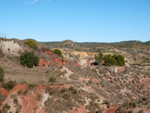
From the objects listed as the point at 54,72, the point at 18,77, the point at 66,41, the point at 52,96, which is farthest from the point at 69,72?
the point at 66,41

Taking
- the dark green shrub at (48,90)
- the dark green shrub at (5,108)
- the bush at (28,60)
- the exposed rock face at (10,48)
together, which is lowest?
the dark green shrub at (5,108)

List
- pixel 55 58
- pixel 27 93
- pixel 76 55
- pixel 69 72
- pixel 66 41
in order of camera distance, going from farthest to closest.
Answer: pixel 66 41 < pixel 76 55 < pixel 55 58 < pixel 69 72 < pixel 27 93

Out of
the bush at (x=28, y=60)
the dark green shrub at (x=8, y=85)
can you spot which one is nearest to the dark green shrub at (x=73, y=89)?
the dark green shrub at (x=8, y=85)

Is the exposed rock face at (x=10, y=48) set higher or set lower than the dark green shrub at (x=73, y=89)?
higher

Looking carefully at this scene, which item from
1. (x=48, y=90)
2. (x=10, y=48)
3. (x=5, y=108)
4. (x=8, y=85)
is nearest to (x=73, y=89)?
(x=48, y=90)

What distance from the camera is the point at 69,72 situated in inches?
1195

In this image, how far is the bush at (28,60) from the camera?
45.6 metres

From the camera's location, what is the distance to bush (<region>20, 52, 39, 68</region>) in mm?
45578

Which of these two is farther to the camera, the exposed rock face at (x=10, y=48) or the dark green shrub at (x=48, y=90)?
the exposed rock face at (x=10, y=48)

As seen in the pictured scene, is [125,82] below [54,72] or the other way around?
below

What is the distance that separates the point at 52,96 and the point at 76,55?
85.5 metres

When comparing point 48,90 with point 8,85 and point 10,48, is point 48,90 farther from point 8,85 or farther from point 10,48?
point 10,48

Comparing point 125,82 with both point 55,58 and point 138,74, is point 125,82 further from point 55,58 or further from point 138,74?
point 55,58

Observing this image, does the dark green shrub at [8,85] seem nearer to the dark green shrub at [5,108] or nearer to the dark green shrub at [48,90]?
the dark green shrub at [5,108]
